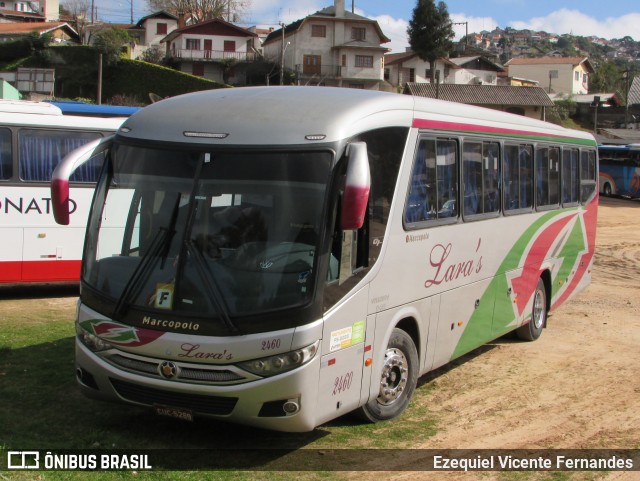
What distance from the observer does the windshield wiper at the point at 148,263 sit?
249 inches

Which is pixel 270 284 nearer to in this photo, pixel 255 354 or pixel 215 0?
pixel 255 354

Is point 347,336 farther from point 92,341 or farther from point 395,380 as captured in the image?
point 92,341

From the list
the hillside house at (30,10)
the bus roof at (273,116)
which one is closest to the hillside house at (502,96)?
the hillside house at (30,10)

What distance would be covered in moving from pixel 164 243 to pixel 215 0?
306 feet

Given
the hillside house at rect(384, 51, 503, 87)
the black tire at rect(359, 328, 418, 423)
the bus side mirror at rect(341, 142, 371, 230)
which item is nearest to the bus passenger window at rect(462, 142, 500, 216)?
the black tire at rect(359, 328, 418, 423)

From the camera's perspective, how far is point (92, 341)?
663 centimetres

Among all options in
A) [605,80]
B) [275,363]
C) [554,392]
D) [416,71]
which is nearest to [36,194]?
[275,363]

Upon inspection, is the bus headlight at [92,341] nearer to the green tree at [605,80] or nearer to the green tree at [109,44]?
the green tree at [109,44]

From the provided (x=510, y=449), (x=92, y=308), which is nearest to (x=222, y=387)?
(x=92, y=308)

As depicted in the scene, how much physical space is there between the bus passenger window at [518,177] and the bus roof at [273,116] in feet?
8.19

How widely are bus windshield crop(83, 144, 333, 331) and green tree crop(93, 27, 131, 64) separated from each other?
63964 millimetres

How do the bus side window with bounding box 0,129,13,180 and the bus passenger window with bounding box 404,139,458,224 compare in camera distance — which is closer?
the bus passenger window with bounding box 404,139,458,224

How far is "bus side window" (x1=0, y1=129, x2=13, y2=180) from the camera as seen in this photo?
43.8 ft

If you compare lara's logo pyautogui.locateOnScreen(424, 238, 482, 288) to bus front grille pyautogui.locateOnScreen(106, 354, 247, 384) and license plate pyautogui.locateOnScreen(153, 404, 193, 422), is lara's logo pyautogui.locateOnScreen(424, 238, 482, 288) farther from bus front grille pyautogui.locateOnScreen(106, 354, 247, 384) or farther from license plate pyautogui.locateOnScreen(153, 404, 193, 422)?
license plate pyautogui.locateOnScreen(153, 404, 193, 422)
